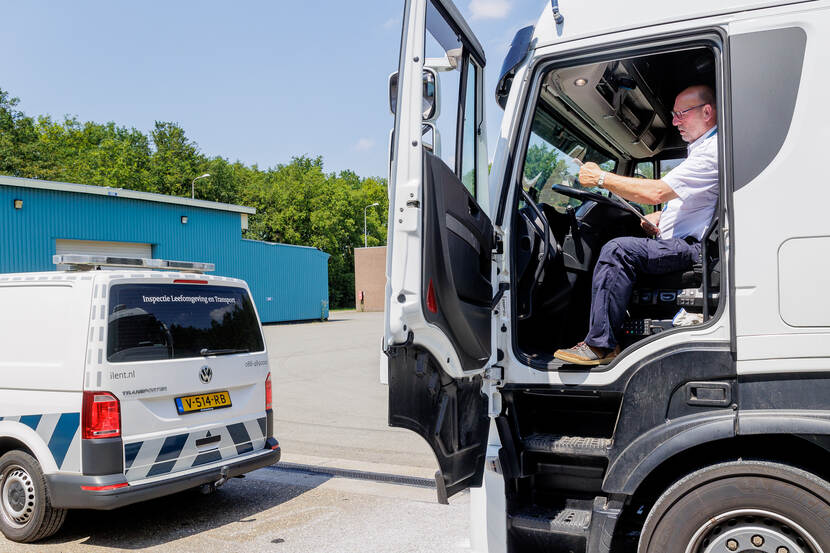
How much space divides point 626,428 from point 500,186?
1294 mm

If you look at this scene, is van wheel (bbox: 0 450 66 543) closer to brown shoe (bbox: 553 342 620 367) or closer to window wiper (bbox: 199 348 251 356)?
window wiper (bbox: 199 348 251 356)

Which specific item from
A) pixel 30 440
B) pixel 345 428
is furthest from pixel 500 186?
pixel 345 428

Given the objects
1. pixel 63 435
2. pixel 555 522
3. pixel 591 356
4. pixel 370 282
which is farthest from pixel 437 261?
pixel 370 282

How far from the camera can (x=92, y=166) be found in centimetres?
5481

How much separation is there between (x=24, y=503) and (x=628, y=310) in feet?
14.5

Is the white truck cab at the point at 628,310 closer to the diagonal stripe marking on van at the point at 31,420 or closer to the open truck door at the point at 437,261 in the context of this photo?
the open truck door at the point at 437,261

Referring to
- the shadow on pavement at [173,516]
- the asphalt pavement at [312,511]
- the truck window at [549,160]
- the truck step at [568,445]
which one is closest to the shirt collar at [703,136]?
the truck window at [549,160]

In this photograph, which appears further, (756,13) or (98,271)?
(98,271)

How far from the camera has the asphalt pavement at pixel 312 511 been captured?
4.66 m

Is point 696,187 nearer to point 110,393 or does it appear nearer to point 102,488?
point 110,393

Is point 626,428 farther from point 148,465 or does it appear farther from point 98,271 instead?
point 98,271

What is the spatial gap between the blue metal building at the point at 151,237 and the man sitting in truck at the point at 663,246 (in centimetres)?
2087

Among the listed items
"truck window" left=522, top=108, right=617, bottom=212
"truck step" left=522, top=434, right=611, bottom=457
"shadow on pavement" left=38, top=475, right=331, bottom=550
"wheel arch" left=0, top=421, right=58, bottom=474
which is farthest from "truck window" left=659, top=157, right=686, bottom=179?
"wheel arch" left=0, top=421, right=58, bottom=474

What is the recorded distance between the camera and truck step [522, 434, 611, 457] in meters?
2.98
